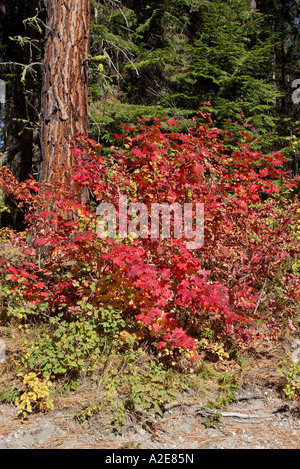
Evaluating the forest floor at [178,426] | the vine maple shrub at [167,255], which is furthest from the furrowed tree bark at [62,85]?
the forest floor at [178,426]

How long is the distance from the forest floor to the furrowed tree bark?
8.56ft

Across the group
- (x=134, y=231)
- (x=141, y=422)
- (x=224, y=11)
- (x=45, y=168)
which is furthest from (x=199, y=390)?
(x=224, y=11)

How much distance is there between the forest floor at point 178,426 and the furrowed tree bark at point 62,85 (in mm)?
2610

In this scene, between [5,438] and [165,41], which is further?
[165,41]

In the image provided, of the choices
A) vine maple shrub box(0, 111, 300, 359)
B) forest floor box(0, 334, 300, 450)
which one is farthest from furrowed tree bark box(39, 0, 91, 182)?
forest floor box(0, 334, 300, 450)

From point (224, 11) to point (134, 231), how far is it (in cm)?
643

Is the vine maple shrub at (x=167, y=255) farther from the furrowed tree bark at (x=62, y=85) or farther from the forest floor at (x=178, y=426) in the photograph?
the furrowed tree bark at (x=62, y=85)

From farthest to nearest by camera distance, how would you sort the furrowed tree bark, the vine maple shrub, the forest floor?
1. the furrowed tree bark
2. the vine maple shrub
3. the forest floor

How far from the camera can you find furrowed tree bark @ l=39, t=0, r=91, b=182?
4.23 meters

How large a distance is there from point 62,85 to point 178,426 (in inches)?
150

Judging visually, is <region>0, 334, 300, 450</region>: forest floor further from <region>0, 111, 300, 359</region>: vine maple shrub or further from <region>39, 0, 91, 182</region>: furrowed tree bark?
<region>39, 0, 91, 182</region>: furrowed tree bark

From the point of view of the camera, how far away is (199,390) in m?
2.96

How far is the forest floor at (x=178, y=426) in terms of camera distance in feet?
8.16
